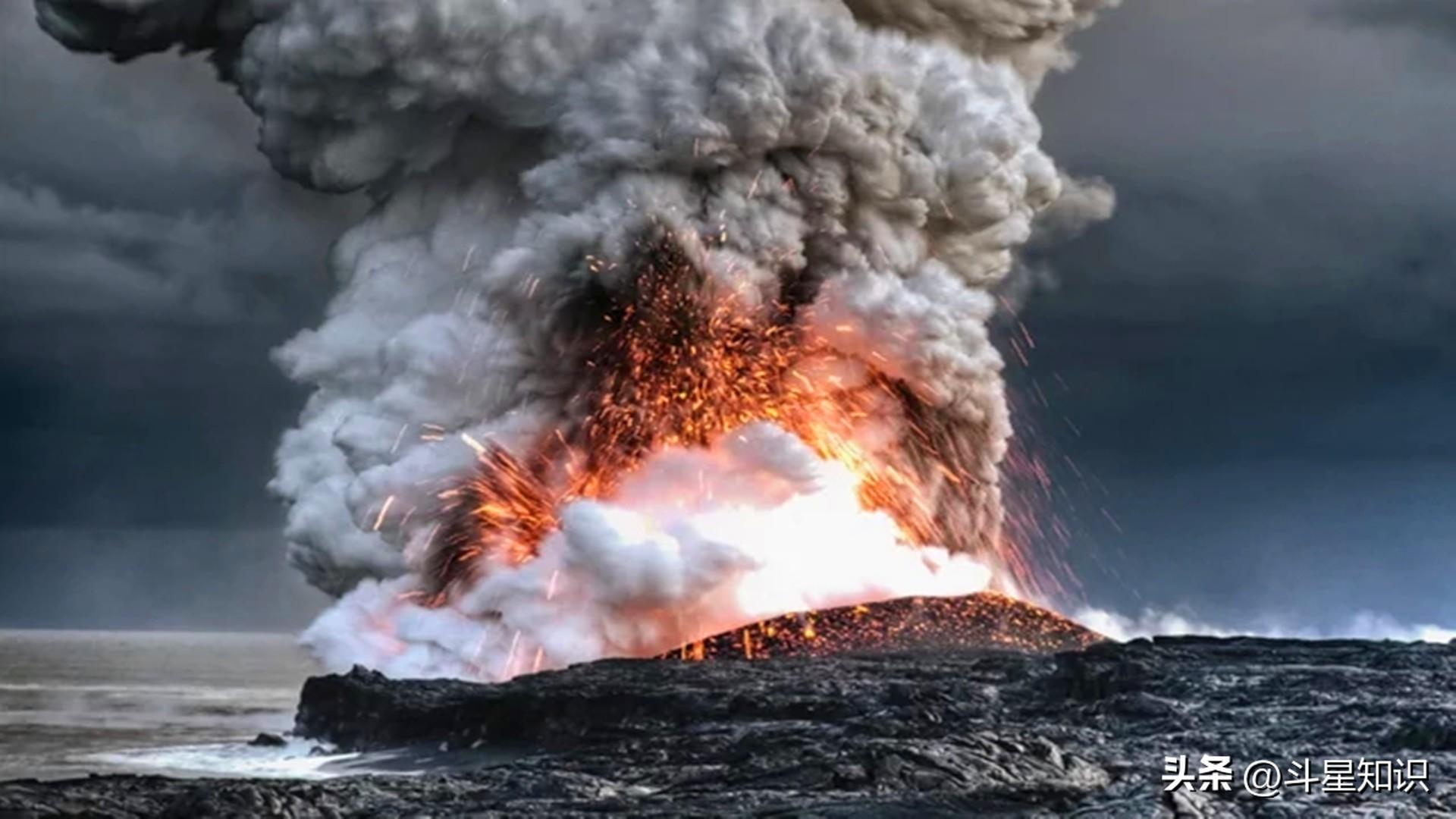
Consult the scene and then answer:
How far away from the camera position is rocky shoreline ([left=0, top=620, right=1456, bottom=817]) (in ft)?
146

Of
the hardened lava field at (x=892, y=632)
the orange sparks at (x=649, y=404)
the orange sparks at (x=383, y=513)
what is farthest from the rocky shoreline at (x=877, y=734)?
the orange sparks at (x=649, y=404)

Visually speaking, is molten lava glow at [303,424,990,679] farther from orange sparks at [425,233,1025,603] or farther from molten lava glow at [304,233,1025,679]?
orange sparks at [425,233,1025,603]

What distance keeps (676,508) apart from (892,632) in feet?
31.0

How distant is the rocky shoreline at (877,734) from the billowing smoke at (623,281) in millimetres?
6942

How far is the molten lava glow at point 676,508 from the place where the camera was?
257 ft

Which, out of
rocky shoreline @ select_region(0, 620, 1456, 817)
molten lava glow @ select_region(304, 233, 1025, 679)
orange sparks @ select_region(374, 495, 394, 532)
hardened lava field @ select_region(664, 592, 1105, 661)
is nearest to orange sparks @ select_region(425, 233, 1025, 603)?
Answer: molten lava glow @ select_region(304, 233, 1025, 679)

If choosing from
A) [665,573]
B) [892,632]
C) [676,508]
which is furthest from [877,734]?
[676,508]

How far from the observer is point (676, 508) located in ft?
261

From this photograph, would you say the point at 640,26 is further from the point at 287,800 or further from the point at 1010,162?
the point at 287,800

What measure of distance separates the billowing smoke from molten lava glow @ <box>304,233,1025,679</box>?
14 centimetres

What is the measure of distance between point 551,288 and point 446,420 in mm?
6917

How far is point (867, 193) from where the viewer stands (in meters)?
85.8

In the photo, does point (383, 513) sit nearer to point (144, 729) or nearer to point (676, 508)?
point (676, 508)

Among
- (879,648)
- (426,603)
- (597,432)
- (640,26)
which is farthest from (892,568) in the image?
(640,26)
